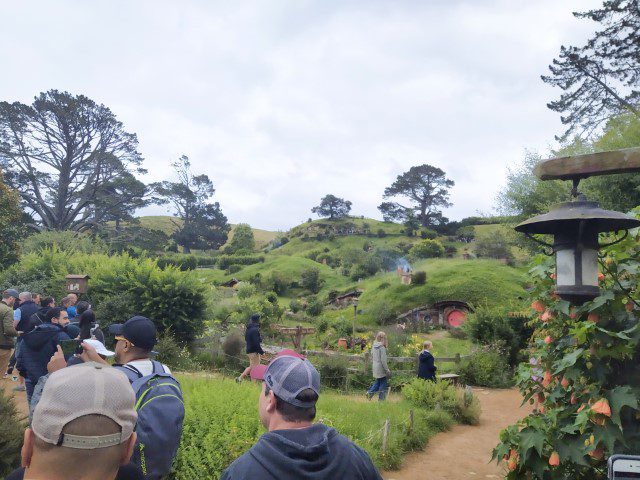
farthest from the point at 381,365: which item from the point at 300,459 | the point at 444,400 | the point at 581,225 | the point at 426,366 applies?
the point at 300,459

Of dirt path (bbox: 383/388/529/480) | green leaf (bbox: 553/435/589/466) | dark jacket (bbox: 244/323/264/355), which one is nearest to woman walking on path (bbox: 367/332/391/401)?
dirt path (bbox: 383/388/529/480)

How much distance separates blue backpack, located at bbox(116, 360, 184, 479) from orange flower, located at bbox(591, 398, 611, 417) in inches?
96.6

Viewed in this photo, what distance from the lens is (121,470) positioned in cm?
172

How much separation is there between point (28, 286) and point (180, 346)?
25.3 feet

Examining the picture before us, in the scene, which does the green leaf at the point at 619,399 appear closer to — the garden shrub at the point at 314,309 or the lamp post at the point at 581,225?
the lamp post at the point at 581,225

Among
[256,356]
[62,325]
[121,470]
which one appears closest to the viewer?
[121,470]

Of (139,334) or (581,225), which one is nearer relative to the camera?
(581,225)

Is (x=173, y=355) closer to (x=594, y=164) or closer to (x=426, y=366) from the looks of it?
(x=426, y=366)

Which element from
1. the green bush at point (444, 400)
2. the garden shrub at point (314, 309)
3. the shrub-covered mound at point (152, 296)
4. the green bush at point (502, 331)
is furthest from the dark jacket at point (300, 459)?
the garden shrub at point (314, 309)

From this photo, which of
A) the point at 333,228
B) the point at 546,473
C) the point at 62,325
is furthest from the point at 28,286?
the point at 333,228

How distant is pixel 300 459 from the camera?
1.80 meters

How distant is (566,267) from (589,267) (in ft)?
0.41

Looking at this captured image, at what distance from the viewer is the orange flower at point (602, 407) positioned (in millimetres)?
2727

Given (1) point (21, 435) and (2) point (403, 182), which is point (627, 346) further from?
(2) point (403, 182)
